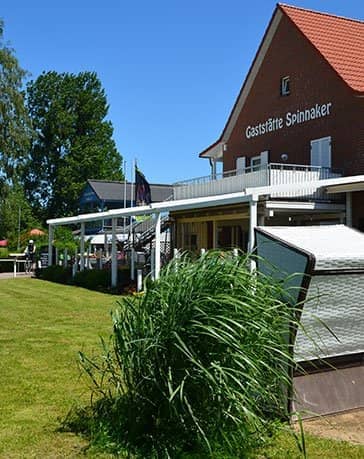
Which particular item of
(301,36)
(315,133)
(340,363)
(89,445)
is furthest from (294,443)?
(301,36)

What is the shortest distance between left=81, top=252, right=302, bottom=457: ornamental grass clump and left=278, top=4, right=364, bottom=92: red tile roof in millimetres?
17266

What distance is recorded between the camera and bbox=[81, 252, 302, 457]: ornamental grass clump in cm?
425

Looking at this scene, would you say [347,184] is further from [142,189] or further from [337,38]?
[142,189]

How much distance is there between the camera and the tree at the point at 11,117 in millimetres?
36562

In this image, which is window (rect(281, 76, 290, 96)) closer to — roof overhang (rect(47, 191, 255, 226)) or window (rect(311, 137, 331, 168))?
window (rect(311, 137, 331, 168))

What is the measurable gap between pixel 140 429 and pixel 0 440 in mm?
1154

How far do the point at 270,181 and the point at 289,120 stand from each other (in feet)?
18.4

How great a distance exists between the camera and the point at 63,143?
214ft

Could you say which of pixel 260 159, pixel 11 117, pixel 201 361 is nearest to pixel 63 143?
pixel 11 117

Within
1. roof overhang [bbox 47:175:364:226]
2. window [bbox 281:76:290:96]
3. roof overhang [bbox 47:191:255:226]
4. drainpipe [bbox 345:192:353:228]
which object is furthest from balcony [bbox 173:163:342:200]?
window [bbox 281:76:290:96]

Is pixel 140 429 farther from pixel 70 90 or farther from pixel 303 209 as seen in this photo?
pixel 70 90

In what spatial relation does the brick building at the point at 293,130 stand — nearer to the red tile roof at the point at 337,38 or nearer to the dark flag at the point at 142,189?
the red tile roof at the point at 337,38

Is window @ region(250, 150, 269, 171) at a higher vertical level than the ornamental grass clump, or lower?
higher

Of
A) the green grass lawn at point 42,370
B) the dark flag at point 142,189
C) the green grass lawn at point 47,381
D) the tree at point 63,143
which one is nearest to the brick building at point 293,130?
the dark flag at point 142,189
